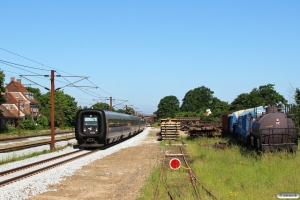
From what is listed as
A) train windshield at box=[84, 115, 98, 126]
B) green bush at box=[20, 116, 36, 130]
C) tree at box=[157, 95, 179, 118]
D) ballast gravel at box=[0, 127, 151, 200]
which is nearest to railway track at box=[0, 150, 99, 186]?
ballast gravel at box=[0, 127, 151, 200]

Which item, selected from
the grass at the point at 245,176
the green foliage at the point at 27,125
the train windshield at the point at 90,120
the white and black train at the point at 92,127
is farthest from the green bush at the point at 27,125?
the grass at the point at 245,176

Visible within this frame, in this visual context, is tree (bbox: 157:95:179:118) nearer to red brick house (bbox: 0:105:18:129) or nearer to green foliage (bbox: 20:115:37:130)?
red brick house (bbox: 0:105:18:129)

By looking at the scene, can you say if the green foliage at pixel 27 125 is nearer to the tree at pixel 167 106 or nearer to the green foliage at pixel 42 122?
the green foliage at pixel 42 122

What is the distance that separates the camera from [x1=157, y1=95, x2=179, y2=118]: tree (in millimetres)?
161700

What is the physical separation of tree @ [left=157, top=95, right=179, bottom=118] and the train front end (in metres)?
129

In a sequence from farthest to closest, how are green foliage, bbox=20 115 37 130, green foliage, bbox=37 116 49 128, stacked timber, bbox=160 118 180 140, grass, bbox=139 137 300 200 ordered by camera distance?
1. green foliage, bbox=37 116 49 128
2. green foliage, bbox=20 115 37 130
3. stacked timber, bbox=160 118 180 140
4. grass, bbox=139 137 300 200

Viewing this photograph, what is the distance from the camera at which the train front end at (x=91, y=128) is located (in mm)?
30234

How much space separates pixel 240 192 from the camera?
11.8 metres

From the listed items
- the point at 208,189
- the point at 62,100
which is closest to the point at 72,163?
the point at 208,189

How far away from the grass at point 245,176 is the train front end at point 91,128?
36.8 feet

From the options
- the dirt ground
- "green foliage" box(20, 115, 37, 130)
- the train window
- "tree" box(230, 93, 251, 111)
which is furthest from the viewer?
"tree" box(230, 93, 251, 111)

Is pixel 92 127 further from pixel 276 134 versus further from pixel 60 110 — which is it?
pixel 60 110

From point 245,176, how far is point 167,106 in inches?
5826

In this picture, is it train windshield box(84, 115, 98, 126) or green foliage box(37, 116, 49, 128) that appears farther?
green foliage box(37, 116, 49, 128)
